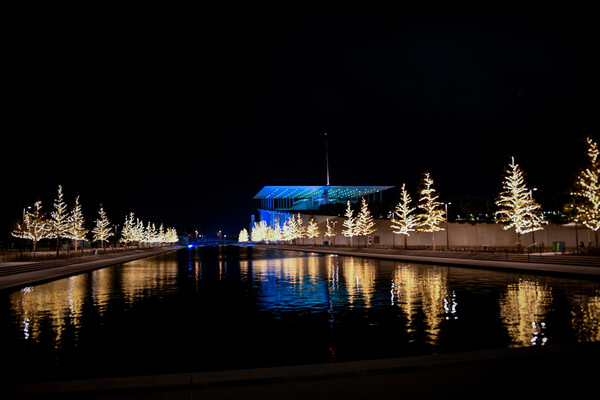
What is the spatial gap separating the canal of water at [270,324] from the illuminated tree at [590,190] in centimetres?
1785

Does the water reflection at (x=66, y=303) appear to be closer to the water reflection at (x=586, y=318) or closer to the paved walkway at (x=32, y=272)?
the paved walkway at (x=32, y=272)

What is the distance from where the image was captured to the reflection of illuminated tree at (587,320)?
842cm

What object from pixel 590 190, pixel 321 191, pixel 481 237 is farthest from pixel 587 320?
pixel 321 191

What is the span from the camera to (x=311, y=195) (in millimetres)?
121188

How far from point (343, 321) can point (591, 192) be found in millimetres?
30067

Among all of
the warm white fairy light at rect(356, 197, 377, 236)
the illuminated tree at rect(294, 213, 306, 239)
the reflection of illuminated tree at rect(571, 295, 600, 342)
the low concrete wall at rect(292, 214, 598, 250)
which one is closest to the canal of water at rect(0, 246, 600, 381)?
the reflection of illuminated tree at rect(571, 295, 600, 342)

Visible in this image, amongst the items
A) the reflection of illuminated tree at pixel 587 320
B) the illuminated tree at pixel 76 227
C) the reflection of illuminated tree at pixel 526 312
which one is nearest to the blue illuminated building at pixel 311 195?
the illuminated tree at pixel 76 227

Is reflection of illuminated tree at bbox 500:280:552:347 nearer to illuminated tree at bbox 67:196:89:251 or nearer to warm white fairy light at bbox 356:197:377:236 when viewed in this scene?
illuminated tree at bbox 67:196:89:251

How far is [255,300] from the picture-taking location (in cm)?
1434

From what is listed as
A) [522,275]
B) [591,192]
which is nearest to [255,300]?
[522,275]

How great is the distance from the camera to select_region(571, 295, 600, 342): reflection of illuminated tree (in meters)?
8.42

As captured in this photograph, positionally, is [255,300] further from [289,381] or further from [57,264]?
[57,264]

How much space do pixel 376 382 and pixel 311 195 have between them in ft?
380

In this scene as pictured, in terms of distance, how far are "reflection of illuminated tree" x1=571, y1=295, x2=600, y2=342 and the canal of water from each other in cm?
2
